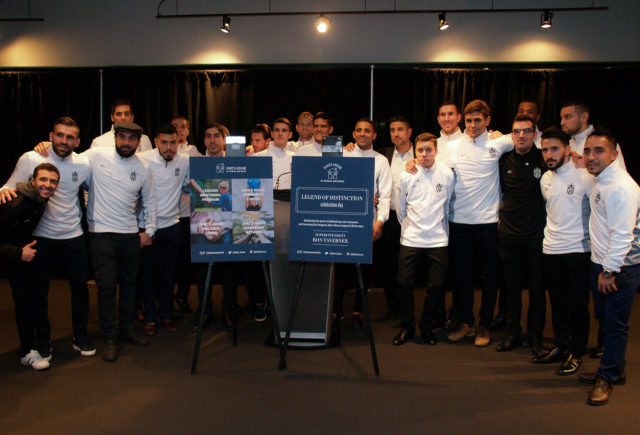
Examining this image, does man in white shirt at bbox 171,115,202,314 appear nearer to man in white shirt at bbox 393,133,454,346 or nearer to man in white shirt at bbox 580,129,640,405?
man in white shirt at bbox 393,133,454,346

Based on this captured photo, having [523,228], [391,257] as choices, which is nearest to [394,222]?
[391,257]

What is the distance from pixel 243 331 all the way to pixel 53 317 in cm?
193

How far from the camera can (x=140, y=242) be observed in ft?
12.9

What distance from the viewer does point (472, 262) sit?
13.2 feet

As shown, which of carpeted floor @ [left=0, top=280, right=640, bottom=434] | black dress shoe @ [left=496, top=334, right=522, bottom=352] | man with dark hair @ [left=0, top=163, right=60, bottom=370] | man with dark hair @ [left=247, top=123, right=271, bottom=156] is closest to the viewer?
carpeted floor @ [left=0, top=280, right=640, bottom=434]

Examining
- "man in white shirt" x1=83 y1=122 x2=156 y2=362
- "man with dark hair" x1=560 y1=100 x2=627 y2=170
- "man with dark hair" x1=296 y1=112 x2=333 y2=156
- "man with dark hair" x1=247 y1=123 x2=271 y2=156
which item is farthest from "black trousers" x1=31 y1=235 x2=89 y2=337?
"man with dark hair" x1=560 y1=100 x2=627 y2=170

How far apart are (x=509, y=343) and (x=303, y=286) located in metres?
1.68

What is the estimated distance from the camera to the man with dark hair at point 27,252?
315 centimetres

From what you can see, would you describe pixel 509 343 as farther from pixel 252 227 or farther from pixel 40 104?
pixel 40 104

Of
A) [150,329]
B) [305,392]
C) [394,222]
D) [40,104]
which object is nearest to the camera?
[305,392]

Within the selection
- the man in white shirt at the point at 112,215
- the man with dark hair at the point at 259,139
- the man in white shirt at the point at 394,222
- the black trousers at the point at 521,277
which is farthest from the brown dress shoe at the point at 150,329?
the black trousers at the point at 521,277

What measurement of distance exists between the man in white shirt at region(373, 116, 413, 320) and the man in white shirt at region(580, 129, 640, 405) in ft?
5.70

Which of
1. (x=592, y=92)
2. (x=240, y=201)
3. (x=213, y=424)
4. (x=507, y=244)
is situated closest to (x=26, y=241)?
(x=240, y=201)

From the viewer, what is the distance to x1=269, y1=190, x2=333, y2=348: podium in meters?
3.82
